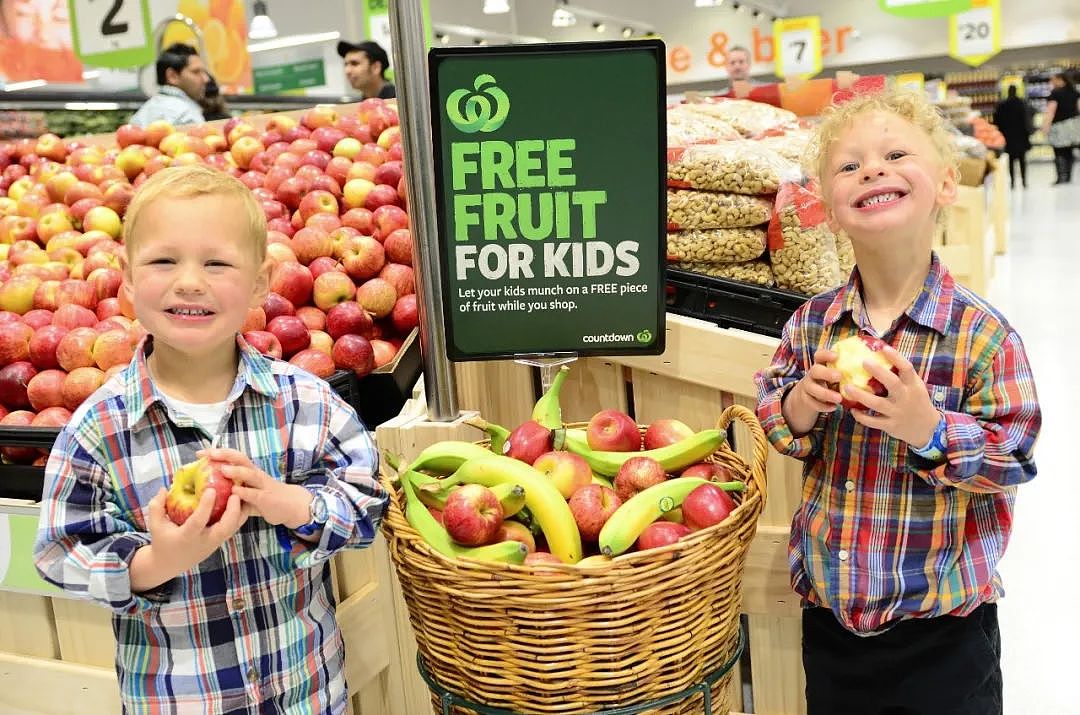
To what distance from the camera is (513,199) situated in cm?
190

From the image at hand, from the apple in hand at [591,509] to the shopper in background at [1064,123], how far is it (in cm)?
1870

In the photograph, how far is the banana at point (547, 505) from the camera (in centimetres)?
151

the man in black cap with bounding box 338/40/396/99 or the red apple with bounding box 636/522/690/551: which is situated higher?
the man in black cap with bounding box 338/40/396/99

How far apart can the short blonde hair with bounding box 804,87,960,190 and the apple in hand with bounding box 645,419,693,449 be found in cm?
51

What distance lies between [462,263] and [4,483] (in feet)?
3.45

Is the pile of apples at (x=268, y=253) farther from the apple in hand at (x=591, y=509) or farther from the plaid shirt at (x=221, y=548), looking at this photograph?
the apple in hand at (x=591, y=509)

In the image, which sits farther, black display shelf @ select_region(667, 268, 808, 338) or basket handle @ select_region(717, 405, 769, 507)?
black display shelf @ select_region(667, 268, 808, 338)

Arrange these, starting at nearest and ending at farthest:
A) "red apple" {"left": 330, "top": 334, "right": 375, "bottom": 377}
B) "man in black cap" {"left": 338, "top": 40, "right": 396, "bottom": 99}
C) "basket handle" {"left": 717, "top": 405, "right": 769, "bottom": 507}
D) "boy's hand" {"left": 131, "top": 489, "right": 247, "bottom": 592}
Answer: "boy's hand" {"left": 131, "top": 489, "right": 247, "bottom": 592}, "basket handle" {"left": 717, "top": 405, "right": 769, "bottom": 507}, "red apple" {"left": 330, "top": 334, "right": 375, "bottom": 377}, "man in black cap" {"left": 338, "top": 40, "right": 396, "bottom": 99}

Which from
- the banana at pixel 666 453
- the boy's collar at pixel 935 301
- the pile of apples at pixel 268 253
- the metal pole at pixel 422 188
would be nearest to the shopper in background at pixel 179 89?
the pile of apples at pixel 268 253

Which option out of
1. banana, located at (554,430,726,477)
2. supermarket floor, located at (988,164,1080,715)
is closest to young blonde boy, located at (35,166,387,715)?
banana, located at (554,430,726,477)

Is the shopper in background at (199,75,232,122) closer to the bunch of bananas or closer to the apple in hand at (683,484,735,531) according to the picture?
the bunch of bananas

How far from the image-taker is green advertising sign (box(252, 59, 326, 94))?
54.5 ft

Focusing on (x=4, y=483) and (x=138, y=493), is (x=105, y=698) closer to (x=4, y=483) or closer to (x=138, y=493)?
(x=4, y=483)

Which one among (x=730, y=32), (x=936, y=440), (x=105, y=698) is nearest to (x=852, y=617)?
(x=936, y=440)
